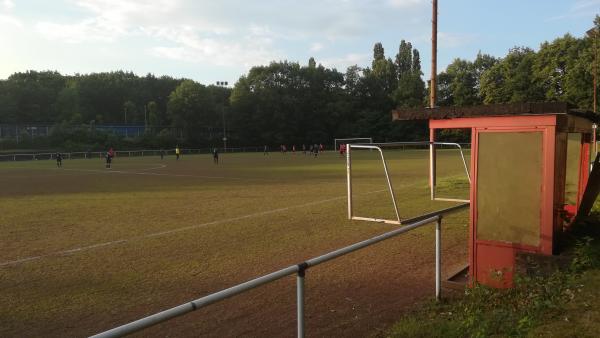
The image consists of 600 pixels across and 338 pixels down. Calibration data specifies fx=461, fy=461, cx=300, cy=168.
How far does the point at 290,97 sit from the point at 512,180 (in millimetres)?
85280

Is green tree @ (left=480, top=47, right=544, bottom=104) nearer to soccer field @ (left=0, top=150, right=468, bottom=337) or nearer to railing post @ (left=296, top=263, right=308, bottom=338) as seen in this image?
soccer field @ (left=0, top=150, right=468, bottom=337)

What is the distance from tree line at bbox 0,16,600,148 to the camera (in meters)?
70.4

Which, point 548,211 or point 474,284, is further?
point 474,284

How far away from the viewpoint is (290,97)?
89625mm

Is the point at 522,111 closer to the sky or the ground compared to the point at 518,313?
closer to the sky

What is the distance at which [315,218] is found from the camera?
458 inches

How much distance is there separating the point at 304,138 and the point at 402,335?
83978 millimetres

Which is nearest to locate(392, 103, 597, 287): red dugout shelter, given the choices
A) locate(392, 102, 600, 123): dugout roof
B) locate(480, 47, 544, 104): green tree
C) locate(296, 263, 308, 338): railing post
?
locate(392, 102, 600, 123): dugout roof

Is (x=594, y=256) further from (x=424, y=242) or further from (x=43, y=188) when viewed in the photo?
(x=43, y=188)

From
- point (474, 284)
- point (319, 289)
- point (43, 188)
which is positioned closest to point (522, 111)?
point (474, 284)

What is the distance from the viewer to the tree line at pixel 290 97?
70438mm

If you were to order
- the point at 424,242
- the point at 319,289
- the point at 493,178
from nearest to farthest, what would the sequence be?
the point at 493,178
the point at 319,289
the point at 424,242

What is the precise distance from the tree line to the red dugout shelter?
68.8 m

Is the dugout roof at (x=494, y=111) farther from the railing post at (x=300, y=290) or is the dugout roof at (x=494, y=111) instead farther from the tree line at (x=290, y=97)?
the tree line at (x=290, y=97)
